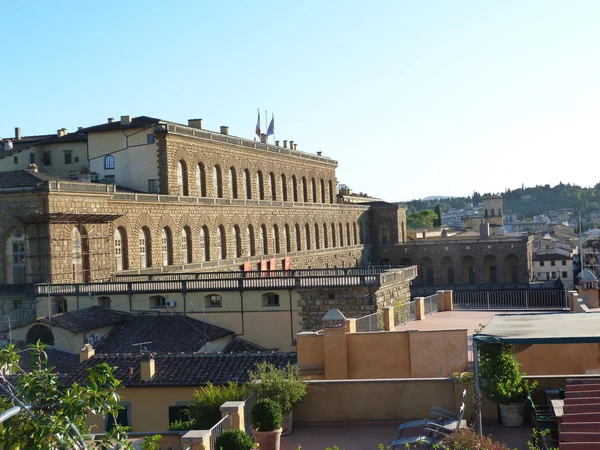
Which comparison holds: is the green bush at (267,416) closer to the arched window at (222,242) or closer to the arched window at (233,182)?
the arched window at (222,242)

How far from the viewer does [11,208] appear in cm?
4031

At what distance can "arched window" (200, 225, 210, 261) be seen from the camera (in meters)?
55.6

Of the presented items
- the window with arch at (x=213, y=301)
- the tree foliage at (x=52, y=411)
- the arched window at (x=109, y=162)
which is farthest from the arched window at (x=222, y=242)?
the tree foliage at (x=52, y=411)

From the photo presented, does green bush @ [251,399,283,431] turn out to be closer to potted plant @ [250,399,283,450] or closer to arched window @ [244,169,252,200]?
potted plant @ [250,399,283,450]

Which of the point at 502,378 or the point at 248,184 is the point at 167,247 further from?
the point at 502,378

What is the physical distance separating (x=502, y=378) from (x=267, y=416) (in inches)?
183

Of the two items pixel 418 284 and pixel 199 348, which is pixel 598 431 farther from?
pixel 418 284

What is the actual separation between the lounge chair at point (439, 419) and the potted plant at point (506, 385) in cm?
65

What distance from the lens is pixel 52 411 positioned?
378 inches

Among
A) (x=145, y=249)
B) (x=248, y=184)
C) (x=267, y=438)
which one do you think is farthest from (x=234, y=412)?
(x=248, y=184)

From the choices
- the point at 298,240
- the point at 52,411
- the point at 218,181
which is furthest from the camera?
the point at 298,240

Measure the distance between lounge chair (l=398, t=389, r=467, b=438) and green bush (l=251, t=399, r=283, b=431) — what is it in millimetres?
2454

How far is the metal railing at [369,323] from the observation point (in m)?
26.5

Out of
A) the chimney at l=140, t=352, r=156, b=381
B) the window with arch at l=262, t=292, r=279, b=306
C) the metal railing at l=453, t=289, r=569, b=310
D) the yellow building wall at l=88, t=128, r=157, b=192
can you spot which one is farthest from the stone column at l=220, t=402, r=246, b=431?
the yellow building wall at l=88, t=128, r=157, b=192
